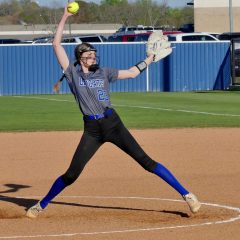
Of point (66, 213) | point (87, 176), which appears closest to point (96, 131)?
point (66, 213)

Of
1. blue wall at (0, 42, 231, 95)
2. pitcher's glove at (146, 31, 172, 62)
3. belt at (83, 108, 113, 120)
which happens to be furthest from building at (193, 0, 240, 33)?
belt at (83, 108, 113, 120)

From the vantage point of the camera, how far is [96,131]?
9344mm

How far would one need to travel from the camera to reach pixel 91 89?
9.26 metres

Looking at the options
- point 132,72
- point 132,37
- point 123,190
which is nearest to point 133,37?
point 132,37

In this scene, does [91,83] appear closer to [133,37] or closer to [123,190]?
[123,190]

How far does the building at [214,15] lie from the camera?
78875mm

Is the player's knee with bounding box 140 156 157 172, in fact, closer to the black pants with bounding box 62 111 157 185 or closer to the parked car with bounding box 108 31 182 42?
the black pants with bounding box 62 111 157 185

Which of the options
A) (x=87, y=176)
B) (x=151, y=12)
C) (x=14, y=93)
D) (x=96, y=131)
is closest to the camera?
(x=96, y=131)

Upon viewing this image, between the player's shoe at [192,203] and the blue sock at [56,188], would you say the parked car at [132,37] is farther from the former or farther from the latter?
the player's shoe at [192,203]

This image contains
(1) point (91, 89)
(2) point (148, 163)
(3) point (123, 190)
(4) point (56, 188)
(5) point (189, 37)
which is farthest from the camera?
(5) point (189, 37)

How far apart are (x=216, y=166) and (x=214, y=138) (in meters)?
3.89

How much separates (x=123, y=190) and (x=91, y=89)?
112 inches

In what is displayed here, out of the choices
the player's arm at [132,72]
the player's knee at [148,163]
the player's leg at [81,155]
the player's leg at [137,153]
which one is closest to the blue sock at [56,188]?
the player's leg at [81,155]

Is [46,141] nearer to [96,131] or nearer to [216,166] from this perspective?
[216,166]
